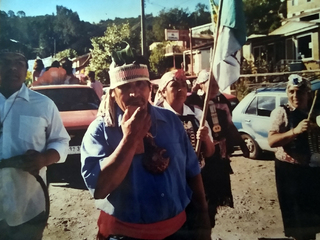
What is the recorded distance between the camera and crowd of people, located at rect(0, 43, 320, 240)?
2318 millimetres

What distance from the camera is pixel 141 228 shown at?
230cm

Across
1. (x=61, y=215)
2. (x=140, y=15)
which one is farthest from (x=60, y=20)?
(x=61, y=215)

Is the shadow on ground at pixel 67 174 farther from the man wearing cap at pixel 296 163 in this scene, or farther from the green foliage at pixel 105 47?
the man wearing cap at pixel 296 163

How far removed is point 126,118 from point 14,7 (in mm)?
1255

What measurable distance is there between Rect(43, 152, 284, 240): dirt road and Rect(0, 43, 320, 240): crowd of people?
0.07 metres

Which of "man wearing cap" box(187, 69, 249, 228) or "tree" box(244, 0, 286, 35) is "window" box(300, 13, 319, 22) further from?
"man wearing cap" box(187, 69, 249, 228)

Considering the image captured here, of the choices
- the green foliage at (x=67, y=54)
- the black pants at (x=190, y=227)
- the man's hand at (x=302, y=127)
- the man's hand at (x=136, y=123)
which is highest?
the green foliage at (x=67, y=54)

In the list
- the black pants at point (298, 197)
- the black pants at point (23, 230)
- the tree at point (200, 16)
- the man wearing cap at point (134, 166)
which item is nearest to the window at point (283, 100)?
→ the black pants at point (298, 197)

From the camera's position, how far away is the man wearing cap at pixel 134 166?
229 centimetres

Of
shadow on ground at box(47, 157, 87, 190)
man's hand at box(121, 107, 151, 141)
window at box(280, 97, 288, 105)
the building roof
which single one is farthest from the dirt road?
the building roof

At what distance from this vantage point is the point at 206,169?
8.83ft

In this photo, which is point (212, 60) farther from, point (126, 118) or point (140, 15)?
point (126, 118)

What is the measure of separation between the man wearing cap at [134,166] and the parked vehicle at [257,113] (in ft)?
2.20

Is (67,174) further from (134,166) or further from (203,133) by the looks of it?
(203,133)
